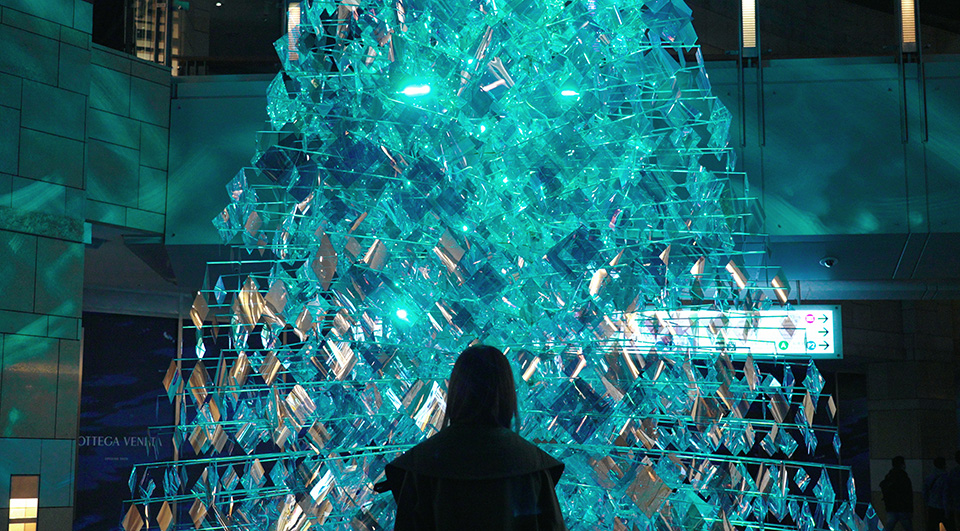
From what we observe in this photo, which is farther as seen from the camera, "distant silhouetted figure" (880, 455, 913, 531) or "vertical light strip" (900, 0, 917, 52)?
"distant silhouetted figure" (880, 455, 913, 531)

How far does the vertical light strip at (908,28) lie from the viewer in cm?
523

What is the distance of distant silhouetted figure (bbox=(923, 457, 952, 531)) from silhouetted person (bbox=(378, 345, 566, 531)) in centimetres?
629

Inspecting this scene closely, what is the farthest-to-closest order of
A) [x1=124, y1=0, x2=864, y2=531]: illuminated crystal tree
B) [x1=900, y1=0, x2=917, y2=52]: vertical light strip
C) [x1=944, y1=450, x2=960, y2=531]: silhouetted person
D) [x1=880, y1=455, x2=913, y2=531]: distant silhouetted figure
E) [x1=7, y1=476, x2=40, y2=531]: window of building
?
[x1=880, y1=455, x2=913, y2=531]: distant silhouetted figure, [x1=944, y1=450, x2=960, y2=531]: silhouetted person, [x1=900, y1=0, x2=917, y2=52]: vertical light strip, [x1=7, y1=476, x2=40, y2=531]: window of building, [x1=124, y1=0, x2=864, y2=531]: illuminated crystal tree

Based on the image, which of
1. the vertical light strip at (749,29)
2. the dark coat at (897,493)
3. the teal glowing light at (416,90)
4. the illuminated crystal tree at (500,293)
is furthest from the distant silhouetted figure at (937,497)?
the teal glowing light at (416,90)

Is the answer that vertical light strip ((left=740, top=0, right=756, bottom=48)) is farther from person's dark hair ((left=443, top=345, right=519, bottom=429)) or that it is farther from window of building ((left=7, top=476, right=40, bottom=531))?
window of building ((left=7, top=476, right=40, bottom=531))

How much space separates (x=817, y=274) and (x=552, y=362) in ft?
14.4

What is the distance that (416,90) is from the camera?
2004 millimetres

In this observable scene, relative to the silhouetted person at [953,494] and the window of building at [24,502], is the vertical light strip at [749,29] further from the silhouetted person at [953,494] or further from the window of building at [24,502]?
the window of building at [24,502]

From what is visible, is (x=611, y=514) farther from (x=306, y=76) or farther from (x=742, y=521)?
(x=306, y=76)

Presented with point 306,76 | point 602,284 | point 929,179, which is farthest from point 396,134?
point 929,179

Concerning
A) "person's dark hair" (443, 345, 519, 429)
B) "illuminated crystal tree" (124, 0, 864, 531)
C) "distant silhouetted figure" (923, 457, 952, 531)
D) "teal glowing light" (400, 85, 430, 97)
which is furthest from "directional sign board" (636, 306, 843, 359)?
"distant silhouetted figure" (923, 457, 952, 531)

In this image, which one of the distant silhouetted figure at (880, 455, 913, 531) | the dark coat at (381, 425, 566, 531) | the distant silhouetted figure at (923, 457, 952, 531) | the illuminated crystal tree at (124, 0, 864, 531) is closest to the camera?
the dark coat at (381, 425, 566, 531)

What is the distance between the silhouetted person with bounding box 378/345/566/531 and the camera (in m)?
1.60

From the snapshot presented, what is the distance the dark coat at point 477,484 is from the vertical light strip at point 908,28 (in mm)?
4478
